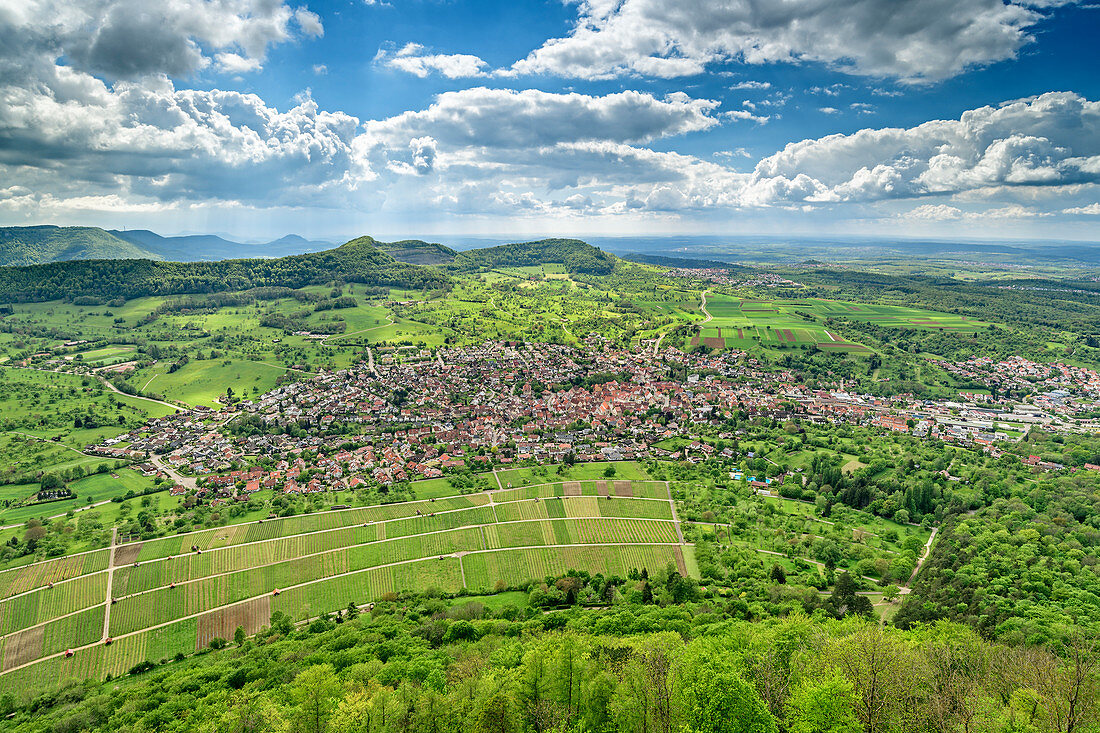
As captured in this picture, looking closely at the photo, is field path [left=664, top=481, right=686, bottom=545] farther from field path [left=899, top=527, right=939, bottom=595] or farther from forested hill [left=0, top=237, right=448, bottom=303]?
forested hill [left=0, top=237, right=448, bottom=303]

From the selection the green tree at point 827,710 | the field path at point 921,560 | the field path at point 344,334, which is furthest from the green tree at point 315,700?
the field path at point 344,334

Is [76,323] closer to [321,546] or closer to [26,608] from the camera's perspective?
[26,608]

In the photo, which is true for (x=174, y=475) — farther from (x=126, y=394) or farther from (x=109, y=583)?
(x=126, y=394)

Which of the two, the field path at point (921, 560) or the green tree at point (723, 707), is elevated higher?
the green tree at point (723, 707)

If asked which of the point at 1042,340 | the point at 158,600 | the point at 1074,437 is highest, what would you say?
the point at 1042,340

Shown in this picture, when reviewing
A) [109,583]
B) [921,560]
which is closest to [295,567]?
[109,583]

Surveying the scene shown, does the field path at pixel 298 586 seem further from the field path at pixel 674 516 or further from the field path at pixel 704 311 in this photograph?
the field path at pixel 704 311

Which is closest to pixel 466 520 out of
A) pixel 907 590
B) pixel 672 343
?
pixel 907 590
